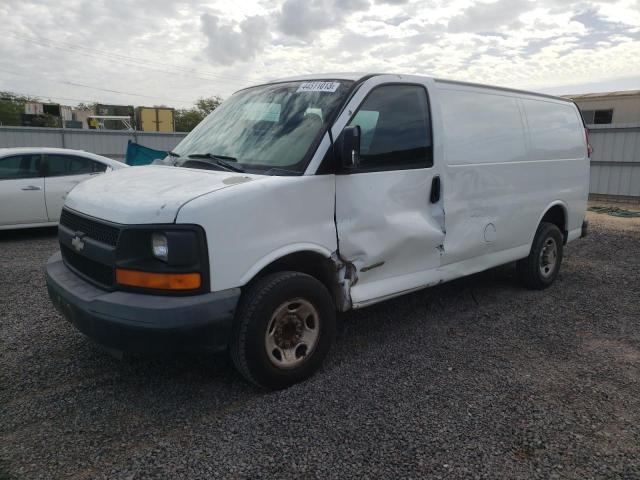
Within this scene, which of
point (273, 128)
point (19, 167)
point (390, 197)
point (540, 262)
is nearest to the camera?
point (273, 128)

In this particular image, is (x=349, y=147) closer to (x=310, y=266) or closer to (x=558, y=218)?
(x=310, y=266)

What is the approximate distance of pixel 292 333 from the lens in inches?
135

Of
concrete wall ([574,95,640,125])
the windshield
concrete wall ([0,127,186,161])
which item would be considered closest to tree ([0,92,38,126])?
concrete wall ([0,127,186,161])

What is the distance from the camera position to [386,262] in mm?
3910

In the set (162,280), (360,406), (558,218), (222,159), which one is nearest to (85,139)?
(222,159)

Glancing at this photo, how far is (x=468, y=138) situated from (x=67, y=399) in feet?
12.0

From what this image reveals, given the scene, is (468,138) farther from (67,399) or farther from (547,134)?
(67,399)

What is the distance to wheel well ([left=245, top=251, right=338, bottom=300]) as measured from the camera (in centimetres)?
342

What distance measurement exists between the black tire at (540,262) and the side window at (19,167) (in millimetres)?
7276

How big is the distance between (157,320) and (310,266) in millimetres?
1202

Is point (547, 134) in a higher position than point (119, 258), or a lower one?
higher

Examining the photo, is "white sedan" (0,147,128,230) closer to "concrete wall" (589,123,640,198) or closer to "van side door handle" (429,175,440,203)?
"van side door handle" (429,175,440,203)

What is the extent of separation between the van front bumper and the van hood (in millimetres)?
452

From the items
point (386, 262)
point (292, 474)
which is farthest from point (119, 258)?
point (386, 262)
